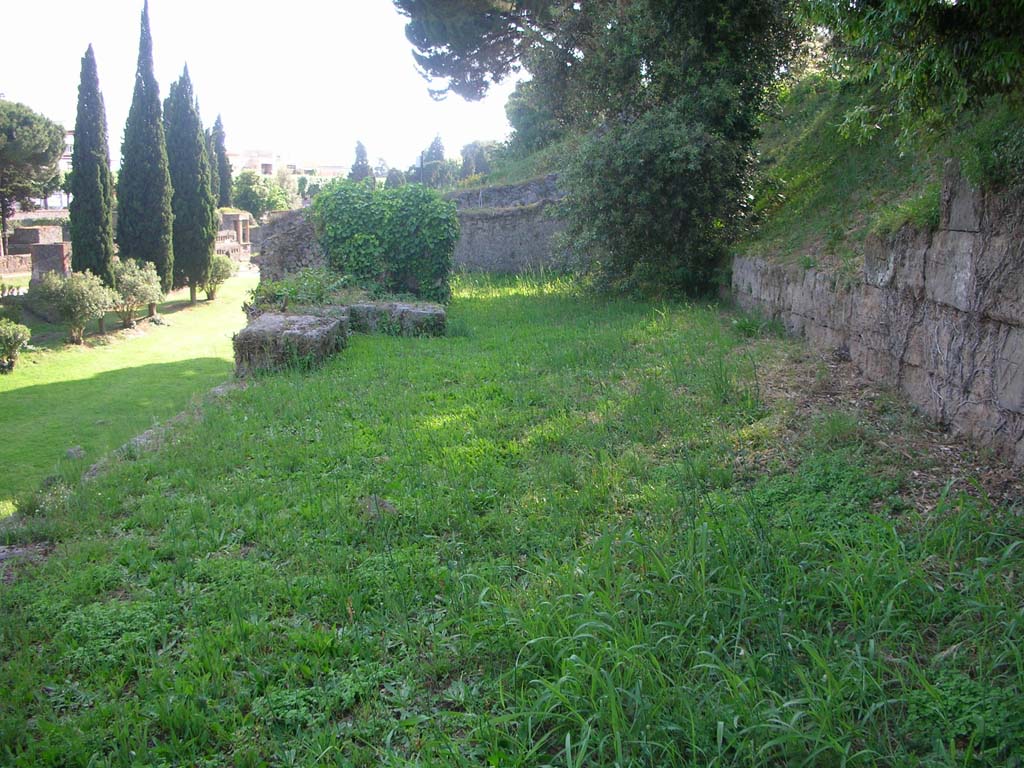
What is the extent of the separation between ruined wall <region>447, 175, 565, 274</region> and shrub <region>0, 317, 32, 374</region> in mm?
8916

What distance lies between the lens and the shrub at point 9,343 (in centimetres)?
1383

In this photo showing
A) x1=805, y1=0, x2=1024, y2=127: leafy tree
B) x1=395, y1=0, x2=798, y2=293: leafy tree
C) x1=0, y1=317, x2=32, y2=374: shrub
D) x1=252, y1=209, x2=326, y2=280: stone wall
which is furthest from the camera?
x1=252, y1=209, x2=326, y2=280: stone wall

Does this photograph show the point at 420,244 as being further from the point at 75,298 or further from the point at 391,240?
the point at 75,298

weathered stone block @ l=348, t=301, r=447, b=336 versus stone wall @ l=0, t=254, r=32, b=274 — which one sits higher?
stone wall @ l=0, t=254, r=32, b=274

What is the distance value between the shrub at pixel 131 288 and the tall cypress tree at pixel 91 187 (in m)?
0.30

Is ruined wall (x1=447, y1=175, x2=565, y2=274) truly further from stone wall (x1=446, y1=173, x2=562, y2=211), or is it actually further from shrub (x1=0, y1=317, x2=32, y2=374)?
shrub (x1=0, y1=317, x2=32, y2=374)

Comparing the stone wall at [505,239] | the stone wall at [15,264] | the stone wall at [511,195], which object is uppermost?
the stone wall at [511,195]

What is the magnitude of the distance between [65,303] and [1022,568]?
17.5 metres

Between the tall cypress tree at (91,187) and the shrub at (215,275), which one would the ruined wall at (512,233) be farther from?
the shrub at (215,275)

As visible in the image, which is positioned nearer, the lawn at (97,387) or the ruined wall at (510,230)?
the lawn at (97,387)

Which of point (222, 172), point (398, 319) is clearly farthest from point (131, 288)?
point (222, 172)

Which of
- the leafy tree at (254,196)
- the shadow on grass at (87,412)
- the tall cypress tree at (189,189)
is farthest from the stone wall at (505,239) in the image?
the leafy tree at (254,196)

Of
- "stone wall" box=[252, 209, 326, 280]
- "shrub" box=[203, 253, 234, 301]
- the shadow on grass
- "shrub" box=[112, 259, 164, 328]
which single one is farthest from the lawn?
"shrub" box=[203, 253, 234, 301]

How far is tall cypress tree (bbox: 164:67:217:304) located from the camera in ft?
75.5
